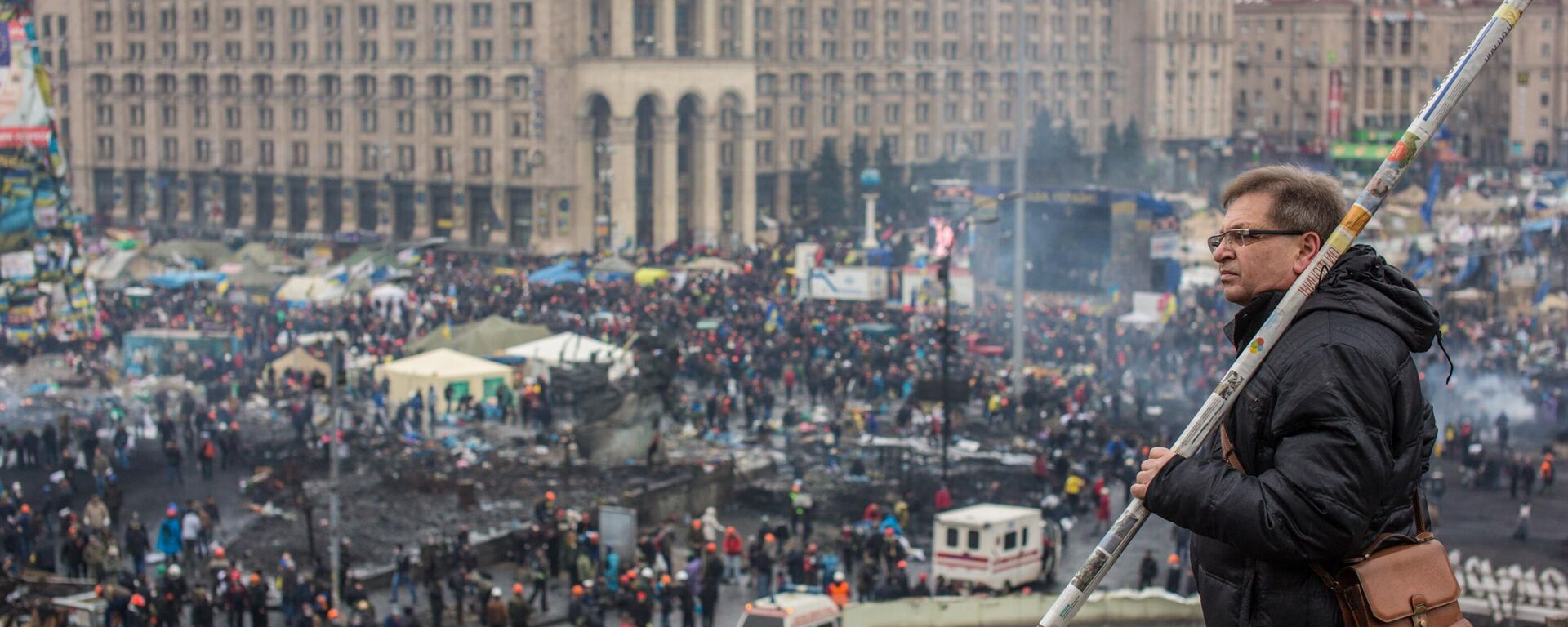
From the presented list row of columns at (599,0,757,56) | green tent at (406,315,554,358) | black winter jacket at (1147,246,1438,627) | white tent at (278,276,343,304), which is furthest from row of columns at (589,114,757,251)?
black winter jacket at (1147,246,1438,627)

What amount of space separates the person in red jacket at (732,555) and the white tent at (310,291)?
87.2 ft

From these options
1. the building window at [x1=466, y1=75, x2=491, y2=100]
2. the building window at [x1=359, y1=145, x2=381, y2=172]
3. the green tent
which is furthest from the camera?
the building window at [x1=359, y1=145, x2=381, y2=172]

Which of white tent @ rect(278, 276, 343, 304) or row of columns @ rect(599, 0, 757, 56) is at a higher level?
row of columns @ rect(599, 0, 757, 56)

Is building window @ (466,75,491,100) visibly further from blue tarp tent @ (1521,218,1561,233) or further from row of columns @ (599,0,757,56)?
blue tarp tent @ (1521,218,1561,233)

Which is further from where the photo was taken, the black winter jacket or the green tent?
the green tent

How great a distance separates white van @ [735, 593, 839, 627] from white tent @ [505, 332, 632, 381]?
18860 millimetres

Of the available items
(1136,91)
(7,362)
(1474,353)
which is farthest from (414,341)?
(1136,91)

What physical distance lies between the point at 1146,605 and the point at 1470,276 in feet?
135

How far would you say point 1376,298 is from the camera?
11.4 ft

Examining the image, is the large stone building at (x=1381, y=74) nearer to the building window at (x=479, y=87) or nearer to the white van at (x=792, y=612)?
the building window at (x=479, y=87)

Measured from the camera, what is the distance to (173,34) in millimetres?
83062

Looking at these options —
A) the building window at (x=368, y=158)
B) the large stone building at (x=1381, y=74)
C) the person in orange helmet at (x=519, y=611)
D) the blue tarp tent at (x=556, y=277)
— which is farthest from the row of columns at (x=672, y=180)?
the person in orange helmet at (x=519, y=611)

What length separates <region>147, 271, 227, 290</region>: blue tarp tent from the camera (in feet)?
178

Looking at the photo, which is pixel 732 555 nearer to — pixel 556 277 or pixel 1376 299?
pixel 1376 299
